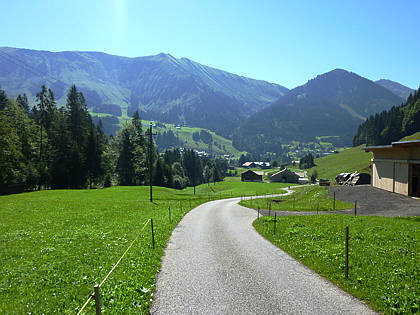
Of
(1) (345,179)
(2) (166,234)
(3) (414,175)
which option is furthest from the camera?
(1) (345,179)

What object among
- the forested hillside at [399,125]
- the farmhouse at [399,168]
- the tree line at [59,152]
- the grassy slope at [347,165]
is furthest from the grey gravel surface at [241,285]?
the forested hillside at [399,125]

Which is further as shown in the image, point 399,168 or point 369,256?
point 399,168

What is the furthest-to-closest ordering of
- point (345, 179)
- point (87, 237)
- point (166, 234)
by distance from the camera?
point (345, 179) → point (166, 234) → point (87, 237)

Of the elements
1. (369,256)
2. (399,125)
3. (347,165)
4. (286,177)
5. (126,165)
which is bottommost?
(286,177)

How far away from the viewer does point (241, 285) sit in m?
11.7

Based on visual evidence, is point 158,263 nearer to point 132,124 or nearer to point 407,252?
point 407,252

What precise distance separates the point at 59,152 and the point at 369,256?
74685 mm

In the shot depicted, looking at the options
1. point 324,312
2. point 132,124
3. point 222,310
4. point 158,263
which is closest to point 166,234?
point 158,263

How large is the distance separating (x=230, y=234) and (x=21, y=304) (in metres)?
16.4

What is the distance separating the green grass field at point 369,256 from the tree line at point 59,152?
34.4 meters

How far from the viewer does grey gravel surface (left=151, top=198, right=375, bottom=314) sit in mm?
9641

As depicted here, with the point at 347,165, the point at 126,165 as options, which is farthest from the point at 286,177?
the point at 126,165

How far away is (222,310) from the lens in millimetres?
9500

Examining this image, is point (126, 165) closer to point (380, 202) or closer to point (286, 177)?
point (380, 202)
